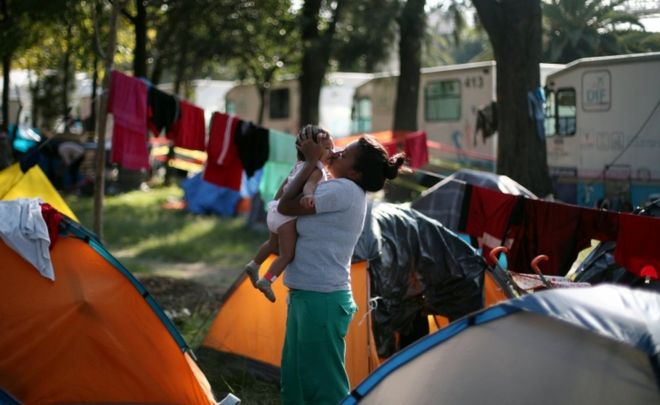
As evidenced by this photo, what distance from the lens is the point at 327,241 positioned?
4.50m

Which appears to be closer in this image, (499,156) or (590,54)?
(499,156)

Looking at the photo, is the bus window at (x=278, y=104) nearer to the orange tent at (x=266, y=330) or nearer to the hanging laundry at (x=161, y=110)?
the hanging laundry at (x=161, y=110)

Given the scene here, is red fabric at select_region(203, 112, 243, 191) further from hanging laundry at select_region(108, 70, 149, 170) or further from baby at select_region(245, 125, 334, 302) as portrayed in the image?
baby at select_region(245, 125, 334, 302)

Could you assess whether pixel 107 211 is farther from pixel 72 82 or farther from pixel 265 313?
pixel 72 82

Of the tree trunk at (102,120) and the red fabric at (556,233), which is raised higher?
the tree trunk at (102,120)

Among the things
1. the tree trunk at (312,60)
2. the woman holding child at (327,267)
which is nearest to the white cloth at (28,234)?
the woman holding child at (327,267)

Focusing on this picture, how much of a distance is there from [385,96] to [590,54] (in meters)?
10.2

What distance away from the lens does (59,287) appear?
566 cm

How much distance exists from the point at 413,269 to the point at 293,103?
65.8 ft

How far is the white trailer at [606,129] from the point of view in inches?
464

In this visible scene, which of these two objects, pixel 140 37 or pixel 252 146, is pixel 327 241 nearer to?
pixel 252 146

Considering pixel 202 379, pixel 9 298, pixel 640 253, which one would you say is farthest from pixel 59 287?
pixel 640 253

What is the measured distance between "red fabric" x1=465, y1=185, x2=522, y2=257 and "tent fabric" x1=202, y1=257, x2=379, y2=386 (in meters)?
1.10

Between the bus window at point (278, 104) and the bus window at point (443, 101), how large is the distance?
673cm
